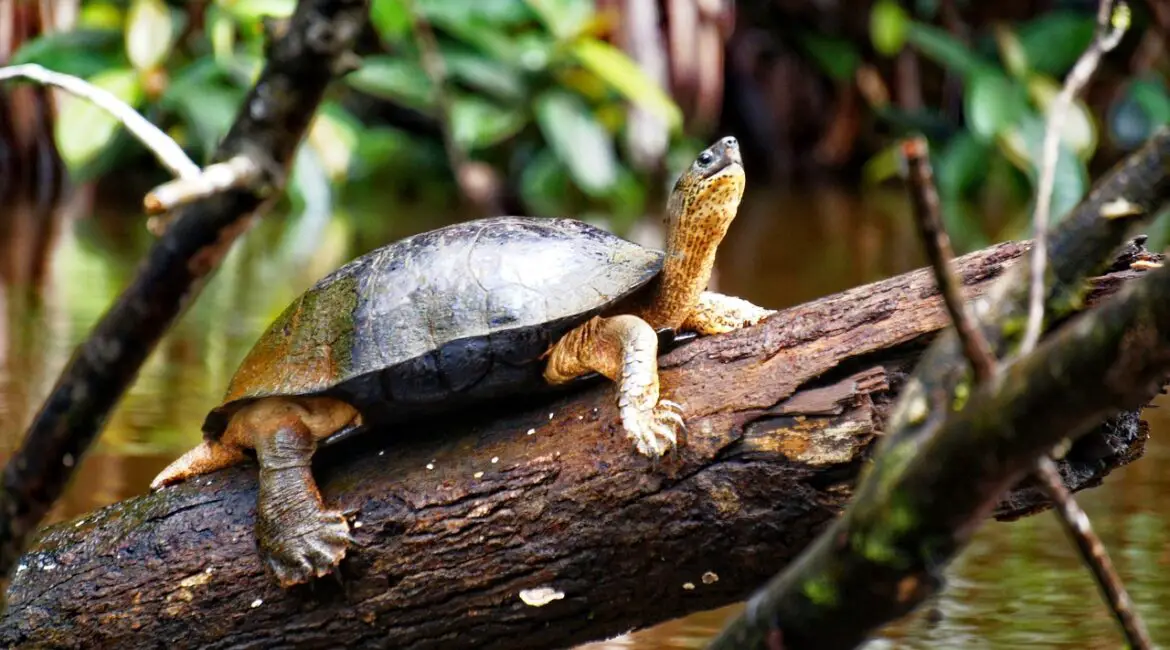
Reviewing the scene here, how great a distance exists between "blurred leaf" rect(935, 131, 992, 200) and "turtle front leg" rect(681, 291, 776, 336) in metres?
8.34

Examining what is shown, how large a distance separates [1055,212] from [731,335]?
22.0 ft

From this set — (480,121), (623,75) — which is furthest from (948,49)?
(480,121)

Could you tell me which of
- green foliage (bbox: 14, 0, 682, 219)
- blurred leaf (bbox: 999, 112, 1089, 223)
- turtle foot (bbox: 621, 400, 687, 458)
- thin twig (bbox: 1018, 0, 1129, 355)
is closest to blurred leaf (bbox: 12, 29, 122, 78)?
green foliage (bbox: 14, 0, 682, 219)

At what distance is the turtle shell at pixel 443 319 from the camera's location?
227cm

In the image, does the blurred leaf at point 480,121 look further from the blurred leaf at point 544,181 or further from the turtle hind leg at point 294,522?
the turtle hind leg at point 294,522

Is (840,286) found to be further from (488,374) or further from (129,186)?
(129,186)

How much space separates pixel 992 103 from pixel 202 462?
8.32 m

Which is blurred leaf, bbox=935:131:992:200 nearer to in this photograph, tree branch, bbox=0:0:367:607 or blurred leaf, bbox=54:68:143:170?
blurred leaf, bbox=54:68:143:170

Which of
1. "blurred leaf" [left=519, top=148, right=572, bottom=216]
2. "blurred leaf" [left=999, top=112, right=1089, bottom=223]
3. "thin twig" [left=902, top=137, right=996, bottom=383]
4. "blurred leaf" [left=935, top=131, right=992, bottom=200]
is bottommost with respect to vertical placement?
"thin twig" [left=902, top=137, right=996, bottom=383]

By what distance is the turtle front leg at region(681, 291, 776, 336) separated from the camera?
7.91 feet

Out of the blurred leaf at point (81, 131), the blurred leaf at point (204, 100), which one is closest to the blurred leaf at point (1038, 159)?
the blurred leaf at point (204, 100)

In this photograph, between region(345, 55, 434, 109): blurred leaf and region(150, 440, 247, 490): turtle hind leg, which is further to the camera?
region(345, 55, 434, 109): blurred leaf

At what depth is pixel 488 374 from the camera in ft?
7.54

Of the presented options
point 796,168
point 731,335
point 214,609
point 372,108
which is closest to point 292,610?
point 214,609
